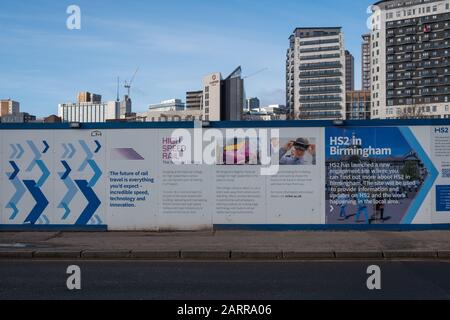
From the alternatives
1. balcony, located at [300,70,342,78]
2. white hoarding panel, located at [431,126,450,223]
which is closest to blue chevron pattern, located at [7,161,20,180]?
white hoarding panel, located at [431,126,450,223]

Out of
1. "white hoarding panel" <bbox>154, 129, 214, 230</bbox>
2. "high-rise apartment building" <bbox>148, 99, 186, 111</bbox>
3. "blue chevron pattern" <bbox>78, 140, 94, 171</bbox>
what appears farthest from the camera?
"high-rise apartment building" <bbox>148, 99, 186, 111</bbox>

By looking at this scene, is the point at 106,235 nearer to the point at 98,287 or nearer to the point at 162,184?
the point at 162,184

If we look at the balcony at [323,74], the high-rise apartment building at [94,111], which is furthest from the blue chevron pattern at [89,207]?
the balcony at [323,74]

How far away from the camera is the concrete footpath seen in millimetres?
11742

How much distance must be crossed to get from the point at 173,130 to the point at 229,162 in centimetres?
165

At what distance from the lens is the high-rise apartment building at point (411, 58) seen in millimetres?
164000

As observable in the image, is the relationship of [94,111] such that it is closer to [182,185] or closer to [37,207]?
[37,207]

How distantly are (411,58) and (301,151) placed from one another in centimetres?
16757

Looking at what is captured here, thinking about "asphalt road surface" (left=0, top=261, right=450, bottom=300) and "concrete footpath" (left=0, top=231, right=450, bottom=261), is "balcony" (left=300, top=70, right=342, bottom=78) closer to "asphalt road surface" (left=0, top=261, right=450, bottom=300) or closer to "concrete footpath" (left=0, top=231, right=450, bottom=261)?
"concrete footpath" (left=0, top=231, right=450, bottom=261)

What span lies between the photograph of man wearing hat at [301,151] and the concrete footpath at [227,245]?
183cm

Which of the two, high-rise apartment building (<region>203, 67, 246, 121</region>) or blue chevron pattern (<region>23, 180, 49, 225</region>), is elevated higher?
high-rise apartment building (<region>203, 67, 246, 121</region>)

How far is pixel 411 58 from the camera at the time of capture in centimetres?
17175

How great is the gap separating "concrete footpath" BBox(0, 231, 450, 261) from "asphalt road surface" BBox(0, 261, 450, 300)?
1.75 ft
